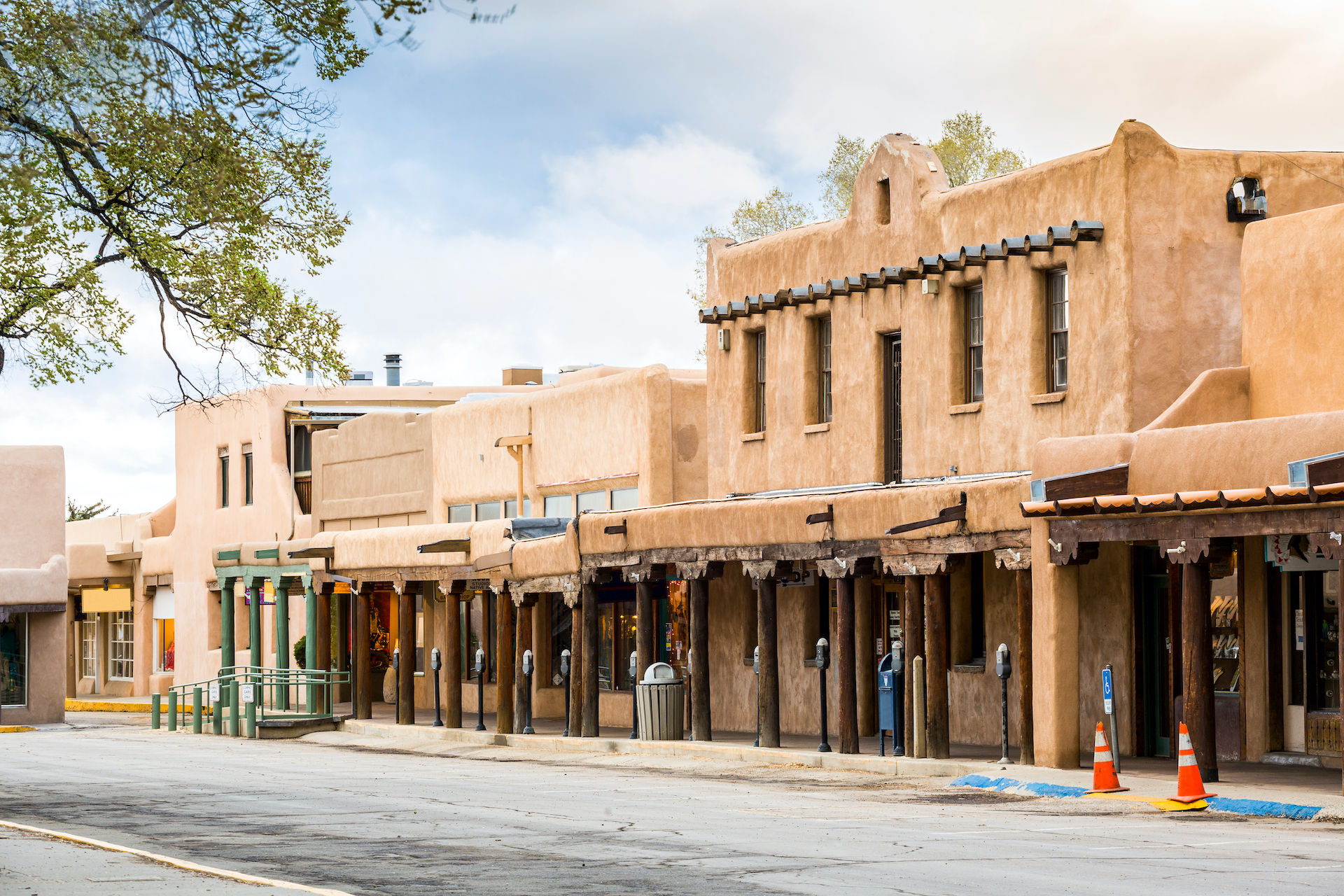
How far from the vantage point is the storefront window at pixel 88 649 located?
177 ft

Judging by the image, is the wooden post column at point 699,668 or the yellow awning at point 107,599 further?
the yellow awning at point 107,599

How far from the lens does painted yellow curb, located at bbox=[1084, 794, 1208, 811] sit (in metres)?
15.9

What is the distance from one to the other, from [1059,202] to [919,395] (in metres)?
3.51

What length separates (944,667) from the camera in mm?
20391

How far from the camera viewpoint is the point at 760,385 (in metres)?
28.5

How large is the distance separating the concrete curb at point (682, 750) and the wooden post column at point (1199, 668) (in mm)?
2804

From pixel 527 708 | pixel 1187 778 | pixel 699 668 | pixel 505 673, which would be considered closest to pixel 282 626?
pixel 505 673

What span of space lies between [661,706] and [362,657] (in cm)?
966

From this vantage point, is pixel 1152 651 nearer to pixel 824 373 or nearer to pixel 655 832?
pixel 824 373

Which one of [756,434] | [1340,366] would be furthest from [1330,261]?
[756,434]

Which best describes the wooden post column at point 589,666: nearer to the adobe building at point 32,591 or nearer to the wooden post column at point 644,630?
the wooden post column at point 644,630

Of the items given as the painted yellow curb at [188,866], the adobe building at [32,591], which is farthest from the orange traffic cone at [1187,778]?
the adobe building at [32,591]

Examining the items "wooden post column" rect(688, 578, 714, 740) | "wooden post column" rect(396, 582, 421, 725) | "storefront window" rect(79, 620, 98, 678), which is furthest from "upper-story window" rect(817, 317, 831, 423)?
"storefront window" rect(79, 620, 98, 678)

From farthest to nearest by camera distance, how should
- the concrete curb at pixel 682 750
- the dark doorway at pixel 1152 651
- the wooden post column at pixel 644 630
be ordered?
the wooden post column at pixel 644 630, the dark doorway at pixel 1152 651, the concrete curb at pixel 682 750
